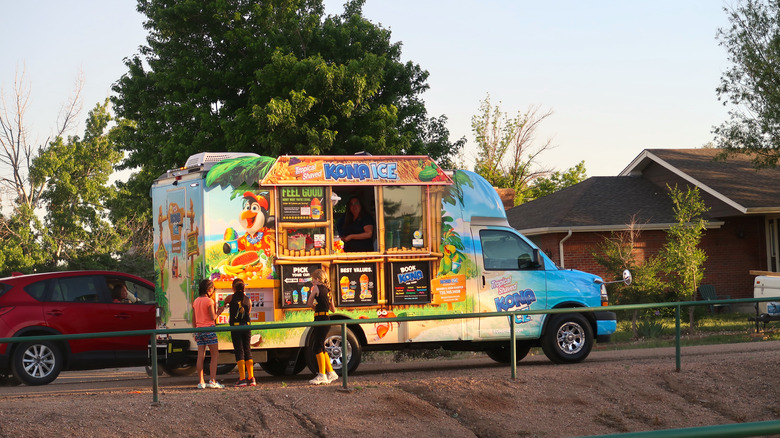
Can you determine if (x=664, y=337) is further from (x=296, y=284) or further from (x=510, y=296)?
(x=296, y=284)

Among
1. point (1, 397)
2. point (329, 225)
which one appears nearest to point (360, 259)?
point (329, 225)

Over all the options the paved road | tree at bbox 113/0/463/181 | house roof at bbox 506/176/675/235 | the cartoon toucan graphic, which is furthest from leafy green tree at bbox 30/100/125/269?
the cartoon toucan graphic

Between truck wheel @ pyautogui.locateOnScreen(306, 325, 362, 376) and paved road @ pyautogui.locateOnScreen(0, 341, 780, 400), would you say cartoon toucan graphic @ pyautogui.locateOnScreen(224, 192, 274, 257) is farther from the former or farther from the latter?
paved road @ pyautogui.locateOnScreen(0, 341, 780, 400)

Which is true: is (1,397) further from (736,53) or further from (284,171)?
(736,53)

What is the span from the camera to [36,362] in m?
12.9

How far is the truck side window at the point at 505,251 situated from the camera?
45.5ft

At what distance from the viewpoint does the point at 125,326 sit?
14078mm

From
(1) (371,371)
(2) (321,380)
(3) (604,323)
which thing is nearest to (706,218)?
(3) (604,323)

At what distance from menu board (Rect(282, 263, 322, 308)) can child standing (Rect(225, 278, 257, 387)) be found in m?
0.79

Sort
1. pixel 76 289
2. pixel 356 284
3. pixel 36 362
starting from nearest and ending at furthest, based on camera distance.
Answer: pixel 36 362 → pixel 356 284 → pixel 76 289

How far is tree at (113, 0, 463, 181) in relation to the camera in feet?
79.6

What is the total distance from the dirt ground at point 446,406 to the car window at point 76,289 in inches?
87.5

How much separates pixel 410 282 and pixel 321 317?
183 cm

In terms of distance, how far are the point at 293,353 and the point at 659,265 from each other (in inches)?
556
